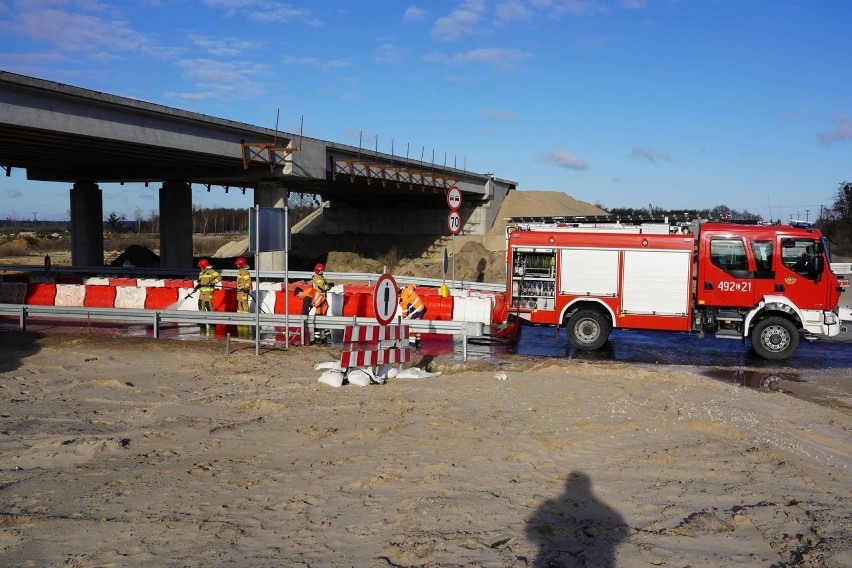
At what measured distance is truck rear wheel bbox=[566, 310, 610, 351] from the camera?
51.2ft

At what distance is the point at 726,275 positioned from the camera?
14938 mm

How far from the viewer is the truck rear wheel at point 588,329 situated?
15.6m

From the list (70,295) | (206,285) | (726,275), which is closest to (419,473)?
(726,275)

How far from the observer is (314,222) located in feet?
198

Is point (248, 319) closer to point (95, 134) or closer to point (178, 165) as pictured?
point (95, 134)

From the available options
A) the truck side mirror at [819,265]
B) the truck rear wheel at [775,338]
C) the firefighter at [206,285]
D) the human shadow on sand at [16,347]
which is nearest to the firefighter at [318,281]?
the firefighter at [206,285]

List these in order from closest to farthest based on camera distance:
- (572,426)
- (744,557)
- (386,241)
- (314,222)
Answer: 1. (744,557)
2. (572,426)
3. (386,241)
4. (314,222)

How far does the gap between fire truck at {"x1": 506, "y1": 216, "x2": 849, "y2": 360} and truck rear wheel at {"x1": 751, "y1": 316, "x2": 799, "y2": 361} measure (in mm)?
18

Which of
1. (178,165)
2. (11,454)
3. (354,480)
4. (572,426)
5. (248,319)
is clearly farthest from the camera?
(178,165)

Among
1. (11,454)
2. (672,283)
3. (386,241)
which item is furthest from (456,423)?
(386,241)

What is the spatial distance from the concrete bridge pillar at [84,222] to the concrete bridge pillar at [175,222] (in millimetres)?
3236

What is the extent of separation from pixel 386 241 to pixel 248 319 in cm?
3889

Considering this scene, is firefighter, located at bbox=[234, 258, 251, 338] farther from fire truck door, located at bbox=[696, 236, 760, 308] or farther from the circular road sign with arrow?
fire truck door, located at bbox=[696, 236, 760, 308]

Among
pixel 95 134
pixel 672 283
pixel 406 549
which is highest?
pixel 95 134
